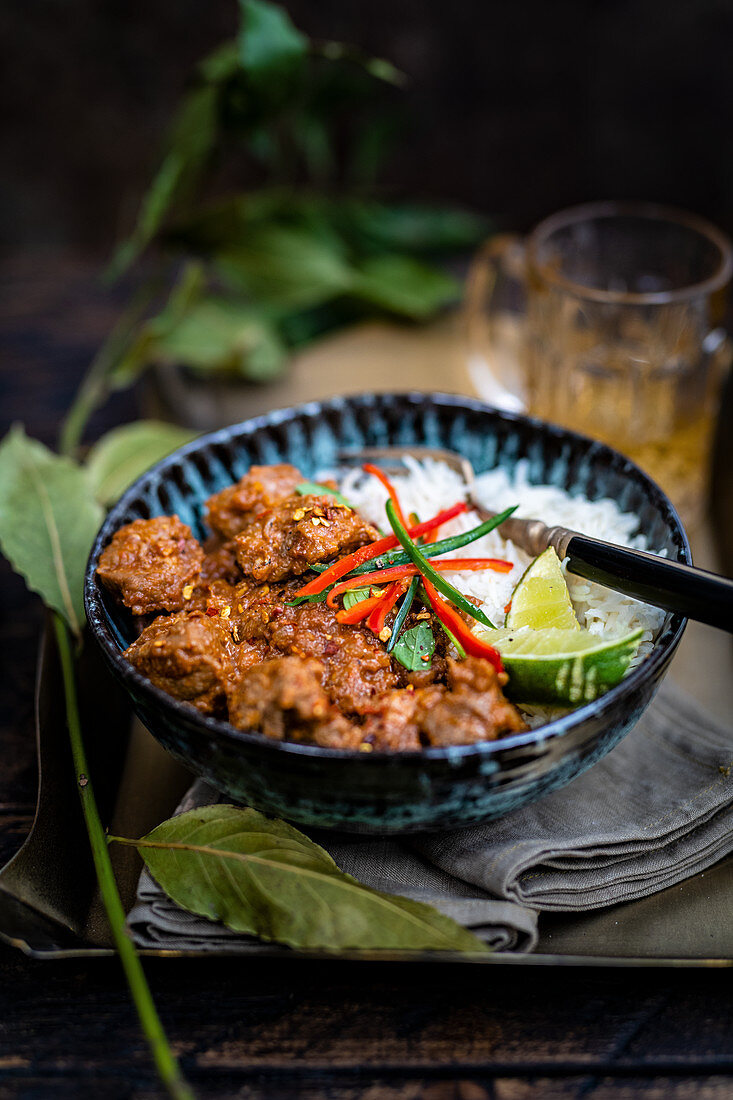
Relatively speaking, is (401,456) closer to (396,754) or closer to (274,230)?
(396,754)

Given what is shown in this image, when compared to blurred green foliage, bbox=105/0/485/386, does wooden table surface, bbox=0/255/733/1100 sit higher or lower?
lower

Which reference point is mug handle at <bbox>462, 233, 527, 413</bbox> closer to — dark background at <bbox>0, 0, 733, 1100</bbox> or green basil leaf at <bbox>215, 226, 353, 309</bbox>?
green basil leaf at <bbox>215, 226, 353, 309</bbox>

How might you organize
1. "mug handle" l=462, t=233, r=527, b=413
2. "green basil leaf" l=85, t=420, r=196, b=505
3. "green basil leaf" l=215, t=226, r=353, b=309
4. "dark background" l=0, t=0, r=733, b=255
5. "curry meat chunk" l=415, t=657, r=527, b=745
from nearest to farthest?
"curry meat chunk" l=415, t=657, r=527, b=745 < "green basil leaf" l=85, t=420, r=196, b=505 < "mug handle" l=462, t=233, r=527, b=413 < "green basil leaf" l=215, t=226, r=353, b=309 < "dark background" l=0, t=0, r=733, b=255

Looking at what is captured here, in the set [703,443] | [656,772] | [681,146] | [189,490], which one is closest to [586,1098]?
[656,772]

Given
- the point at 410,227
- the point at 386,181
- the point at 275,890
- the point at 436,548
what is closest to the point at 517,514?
the point at 436,548

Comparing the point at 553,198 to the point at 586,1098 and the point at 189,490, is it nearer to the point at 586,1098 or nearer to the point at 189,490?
the point at 189,490

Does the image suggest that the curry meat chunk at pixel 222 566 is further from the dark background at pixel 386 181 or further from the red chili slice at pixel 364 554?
the dark background at pixel 386 181

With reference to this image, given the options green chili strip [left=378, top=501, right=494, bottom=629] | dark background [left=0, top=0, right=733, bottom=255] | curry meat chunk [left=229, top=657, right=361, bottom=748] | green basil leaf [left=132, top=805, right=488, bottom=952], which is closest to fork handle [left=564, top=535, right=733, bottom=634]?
green chili strip [left=378, top=501, right=494, bottom=629]
